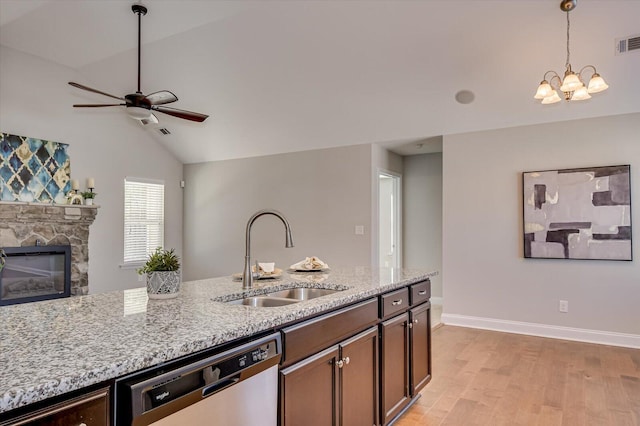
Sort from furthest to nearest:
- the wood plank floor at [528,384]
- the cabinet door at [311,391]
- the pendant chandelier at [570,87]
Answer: the pendant chandelier at [570,87]
the wood plank floor at [528,384]
the cabinet door at [311,391]

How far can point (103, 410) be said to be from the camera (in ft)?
3.13

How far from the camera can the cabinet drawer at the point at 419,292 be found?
8.84 feet

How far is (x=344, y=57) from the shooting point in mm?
4359

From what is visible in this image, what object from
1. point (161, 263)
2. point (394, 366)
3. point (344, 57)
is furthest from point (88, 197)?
point (394, 366)

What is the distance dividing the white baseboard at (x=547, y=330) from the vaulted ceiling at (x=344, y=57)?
2.25 metres

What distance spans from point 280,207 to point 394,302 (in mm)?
4171

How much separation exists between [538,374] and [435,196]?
11.3 feet

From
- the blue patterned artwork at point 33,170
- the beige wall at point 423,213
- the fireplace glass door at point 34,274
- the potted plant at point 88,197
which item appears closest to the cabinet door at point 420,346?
the beige wall at point 423,213

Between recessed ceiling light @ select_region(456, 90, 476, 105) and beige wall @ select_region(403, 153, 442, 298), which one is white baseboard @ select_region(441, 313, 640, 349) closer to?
beige wall @ select_region(403, 153, 442, 298)

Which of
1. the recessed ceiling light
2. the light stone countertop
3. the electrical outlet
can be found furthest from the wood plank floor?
the recessed ceiling light

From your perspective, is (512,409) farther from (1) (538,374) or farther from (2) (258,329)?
(2) (258,329)

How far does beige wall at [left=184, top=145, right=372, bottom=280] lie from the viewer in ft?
18.9

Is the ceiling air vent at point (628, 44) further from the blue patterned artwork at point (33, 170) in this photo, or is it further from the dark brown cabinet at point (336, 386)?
the blue patterned artwork at point (33, 170)

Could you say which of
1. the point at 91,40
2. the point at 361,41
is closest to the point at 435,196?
the point at 361,41
